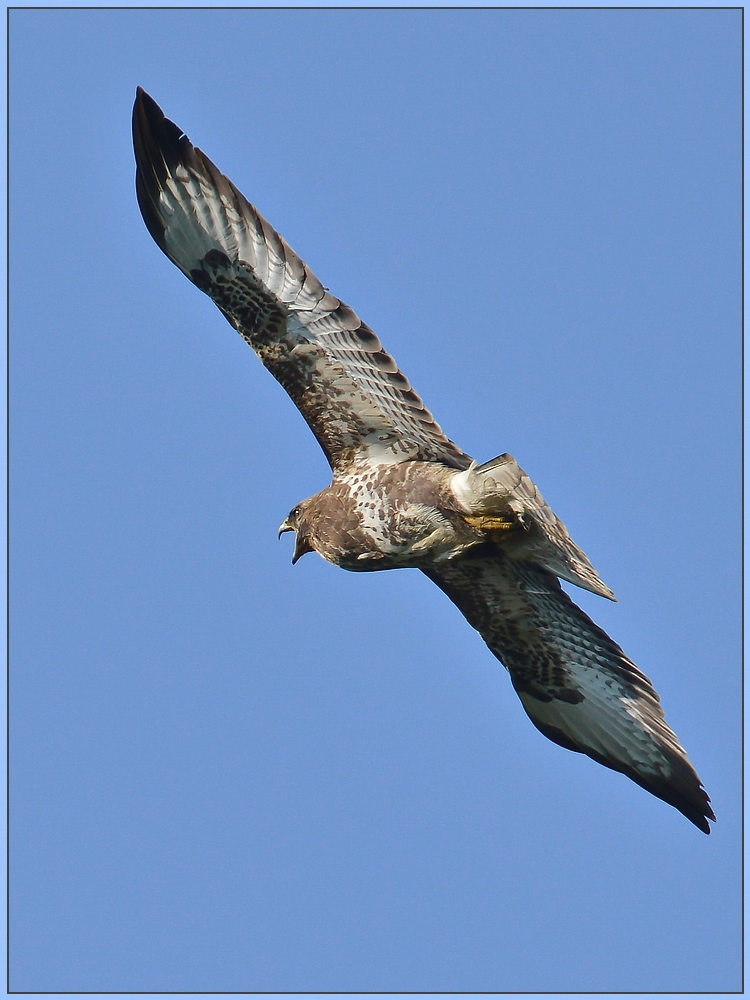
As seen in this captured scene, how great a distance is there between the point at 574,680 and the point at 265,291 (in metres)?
3.84

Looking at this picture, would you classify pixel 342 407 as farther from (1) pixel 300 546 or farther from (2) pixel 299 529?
(1) pixel 300 546

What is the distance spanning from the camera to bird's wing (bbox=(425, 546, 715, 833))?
12.4 m

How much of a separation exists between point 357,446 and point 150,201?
2226mm

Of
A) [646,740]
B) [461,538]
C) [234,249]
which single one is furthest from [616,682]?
[234,249]

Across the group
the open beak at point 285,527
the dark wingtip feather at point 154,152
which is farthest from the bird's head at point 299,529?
the dark wingtip feather at point 154,152

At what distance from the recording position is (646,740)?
1293cm

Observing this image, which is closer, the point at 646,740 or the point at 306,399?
the point at 306,399

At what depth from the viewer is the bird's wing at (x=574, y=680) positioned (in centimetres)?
1245

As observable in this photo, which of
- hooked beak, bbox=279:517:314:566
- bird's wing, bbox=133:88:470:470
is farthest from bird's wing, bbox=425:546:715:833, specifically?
bird's wing, bbox=133:88:470:470

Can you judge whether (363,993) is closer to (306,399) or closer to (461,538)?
(461,538)

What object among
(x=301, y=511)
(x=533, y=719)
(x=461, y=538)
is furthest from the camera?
(x=533, y=719)

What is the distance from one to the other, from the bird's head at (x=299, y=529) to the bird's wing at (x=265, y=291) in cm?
91

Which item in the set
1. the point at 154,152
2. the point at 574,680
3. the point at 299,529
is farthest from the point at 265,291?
the point at 574,680

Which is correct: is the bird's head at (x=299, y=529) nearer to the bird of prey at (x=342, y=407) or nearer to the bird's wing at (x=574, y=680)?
the bird of prey at (x=342, y=407)
